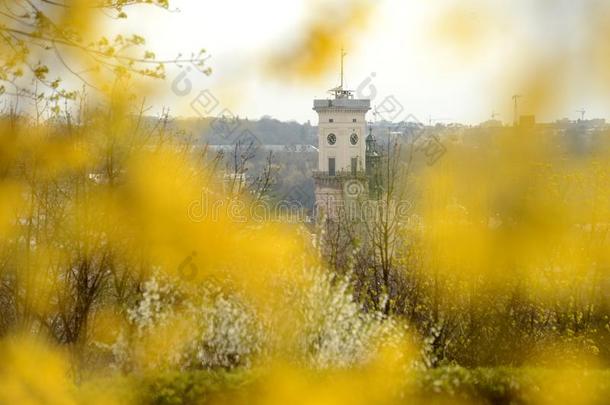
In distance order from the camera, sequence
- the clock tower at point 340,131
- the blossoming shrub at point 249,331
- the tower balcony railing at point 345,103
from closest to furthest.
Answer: the blossoming shrub at point 249,331
the tower balcony railing at point 345,103
the clock tower at point 340,131

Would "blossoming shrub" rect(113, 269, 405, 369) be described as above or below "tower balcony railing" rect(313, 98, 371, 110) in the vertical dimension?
below

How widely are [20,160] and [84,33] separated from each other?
3882 millimetres

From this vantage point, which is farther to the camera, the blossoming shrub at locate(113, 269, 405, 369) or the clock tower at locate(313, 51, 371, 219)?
the clock tower at locate(313, 51, 371, 219)

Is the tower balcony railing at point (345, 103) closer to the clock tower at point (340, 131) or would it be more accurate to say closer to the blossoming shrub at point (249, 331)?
the clock tower at point (340, 131)

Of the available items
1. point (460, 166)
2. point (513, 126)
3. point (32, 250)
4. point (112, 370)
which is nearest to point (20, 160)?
point (32, 250)

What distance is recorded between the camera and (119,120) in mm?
8633

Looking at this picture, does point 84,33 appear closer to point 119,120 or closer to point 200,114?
point 119,120

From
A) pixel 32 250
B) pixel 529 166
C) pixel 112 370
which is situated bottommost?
pixel 112 370

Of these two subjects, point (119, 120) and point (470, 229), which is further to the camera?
point (470, 229)

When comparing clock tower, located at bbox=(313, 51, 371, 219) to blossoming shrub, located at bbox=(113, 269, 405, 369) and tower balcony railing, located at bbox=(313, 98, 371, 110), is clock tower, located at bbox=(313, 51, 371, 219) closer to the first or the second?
tower balcony railing, located at bbox=(313, 98, 371, 110)

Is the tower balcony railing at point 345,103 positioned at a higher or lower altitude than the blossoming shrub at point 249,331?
higher

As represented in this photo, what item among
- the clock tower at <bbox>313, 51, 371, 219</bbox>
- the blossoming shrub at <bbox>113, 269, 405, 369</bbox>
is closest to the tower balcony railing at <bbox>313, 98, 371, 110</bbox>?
the clock tower at <bbox>313, 51, 371, 219</bbox>

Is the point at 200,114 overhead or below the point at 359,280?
overhead

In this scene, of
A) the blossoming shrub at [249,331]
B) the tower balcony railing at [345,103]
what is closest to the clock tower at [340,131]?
the tower balcony railing at [345,103]
